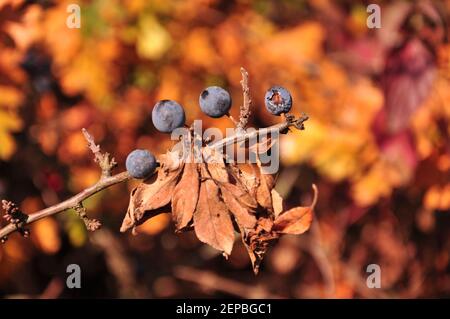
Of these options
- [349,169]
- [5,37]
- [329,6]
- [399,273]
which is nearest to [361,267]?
[399,273]

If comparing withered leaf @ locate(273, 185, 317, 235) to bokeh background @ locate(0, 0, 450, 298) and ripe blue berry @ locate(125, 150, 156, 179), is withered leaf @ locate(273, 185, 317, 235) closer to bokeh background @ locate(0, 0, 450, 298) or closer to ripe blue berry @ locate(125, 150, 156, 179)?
ripe blue berry @ locate(125, 150, 156, 179)

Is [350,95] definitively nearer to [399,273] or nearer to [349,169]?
[349,169]

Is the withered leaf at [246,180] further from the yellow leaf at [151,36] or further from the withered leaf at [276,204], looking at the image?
the yellow leaf at [151,36]

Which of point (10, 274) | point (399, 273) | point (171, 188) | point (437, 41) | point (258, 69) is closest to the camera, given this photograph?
point (171, 188)

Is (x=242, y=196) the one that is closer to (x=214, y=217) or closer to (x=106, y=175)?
(x=214, y=217)

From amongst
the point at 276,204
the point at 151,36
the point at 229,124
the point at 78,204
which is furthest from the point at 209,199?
the point at 229,124
